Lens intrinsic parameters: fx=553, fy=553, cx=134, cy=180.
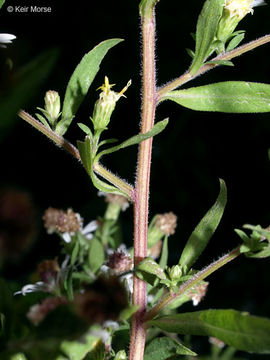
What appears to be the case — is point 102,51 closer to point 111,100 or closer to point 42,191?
point 111,100

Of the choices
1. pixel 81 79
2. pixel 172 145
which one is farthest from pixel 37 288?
pixel 172 145

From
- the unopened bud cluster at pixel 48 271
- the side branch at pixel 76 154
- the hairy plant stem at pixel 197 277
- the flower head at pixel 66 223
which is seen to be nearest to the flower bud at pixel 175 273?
the hairy plant stem at pixel 197 277

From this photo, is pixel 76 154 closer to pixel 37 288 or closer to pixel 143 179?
pixel 143 179

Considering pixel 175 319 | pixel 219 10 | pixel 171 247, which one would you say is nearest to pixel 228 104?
pixel 219 10

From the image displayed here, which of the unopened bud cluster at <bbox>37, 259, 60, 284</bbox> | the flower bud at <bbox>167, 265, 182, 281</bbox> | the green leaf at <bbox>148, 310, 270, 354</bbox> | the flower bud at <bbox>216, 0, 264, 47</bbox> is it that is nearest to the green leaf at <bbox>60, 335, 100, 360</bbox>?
the green leaf at <bbox>148, 310, 270, 354</bbox>

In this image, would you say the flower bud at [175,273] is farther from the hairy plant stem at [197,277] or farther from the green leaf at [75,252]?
the green leaf at [75,252]

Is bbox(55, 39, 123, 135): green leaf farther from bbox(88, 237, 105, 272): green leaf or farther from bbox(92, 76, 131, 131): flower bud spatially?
bbox(88, 237, 105, 272): green leaf

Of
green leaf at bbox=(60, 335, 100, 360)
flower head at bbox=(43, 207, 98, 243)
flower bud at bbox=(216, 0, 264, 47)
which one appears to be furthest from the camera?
flower head at bbox=(43, 207, 98, 243)
